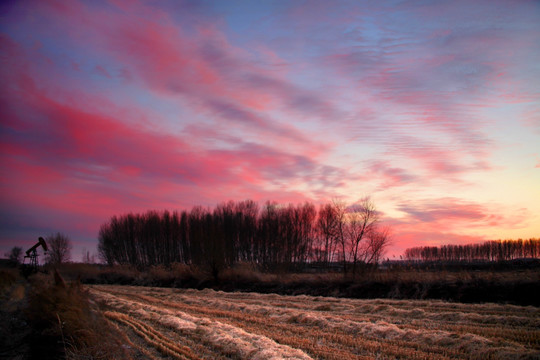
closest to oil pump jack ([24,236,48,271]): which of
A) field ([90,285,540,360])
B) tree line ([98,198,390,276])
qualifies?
tree line ([98,198,390,276])

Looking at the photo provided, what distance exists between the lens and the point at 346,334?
34.9ft

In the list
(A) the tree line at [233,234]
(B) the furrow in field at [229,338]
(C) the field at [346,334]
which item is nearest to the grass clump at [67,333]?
(C) the field at [346,334]

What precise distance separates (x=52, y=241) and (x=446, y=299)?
107 meters

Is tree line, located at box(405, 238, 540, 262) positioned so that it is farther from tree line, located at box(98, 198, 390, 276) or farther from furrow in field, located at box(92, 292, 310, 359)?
furrow in field, located at box(92, 292, 310, 359)

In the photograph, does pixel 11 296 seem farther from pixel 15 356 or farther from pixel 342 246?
pixel 342 246

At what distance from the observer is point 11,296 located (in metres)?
29.6

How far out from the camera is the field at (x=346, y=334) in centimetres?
855

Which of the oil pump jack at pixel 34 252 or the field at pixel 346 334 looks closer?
the field at pixel 346 334

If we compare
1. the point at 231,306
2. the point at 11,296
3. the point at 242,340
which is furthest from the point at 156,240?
the point at 242,340

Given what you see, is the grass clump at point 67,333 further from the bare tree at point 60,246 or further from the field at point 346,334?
the bare tree at point 60,246

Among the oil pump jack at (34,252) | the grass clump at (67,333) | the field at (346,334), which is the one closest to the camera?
the field at (346,334)

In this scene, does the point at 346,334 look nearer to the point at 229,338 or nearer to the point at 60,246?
the point at 229,338

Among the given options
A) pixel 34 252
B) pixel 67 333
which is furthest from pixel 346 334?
pixel 34 252

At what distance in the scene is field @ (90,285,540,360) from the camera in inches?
336
